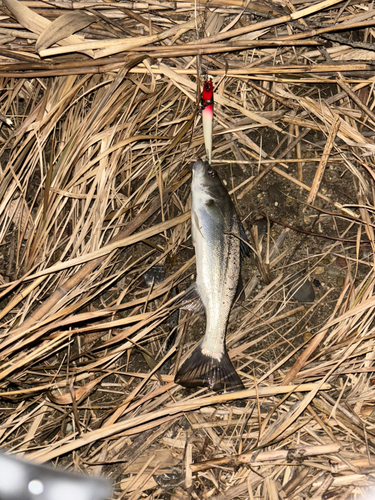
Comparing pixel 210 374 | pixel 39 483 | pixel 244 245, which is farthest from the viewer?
pixel 244 245

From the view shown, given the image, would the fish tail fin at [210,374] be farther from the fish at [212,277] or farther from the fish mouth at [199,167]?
the fish mouth at [199,167]

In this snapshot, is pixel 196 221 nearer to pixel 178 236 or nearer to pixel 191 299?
pixel 178 236

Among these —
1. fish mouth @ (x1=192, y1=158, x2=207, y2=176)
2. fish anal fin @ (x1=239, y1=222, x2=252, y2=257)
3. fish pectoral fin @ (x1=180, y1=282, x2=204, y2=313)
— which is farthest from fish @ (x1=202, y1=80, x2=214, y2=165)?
fish pectoral fin @ (x1=180, y1=282, x2=204, y2=313)

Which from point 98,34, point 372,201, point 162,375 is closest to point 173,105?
point 98,34

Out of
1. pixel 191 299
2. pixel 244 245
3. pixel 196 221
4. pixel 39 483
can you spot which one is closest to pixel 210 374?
pixel 191 299

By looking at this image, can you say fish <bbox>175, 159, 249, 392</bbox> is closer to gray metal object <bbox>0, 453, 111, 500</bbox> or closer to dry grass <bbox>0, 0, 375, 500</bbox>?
dry grass <bbox>0, 0, 375, 500</bbox>

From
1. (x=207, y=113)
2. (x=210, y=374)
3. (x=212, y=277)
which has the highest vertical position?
(x=207, y=113)
